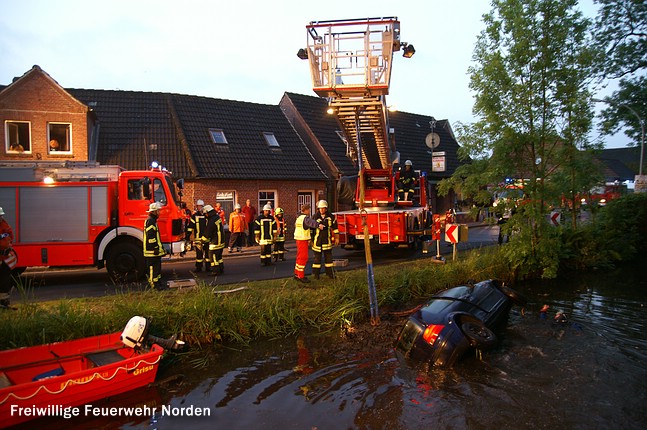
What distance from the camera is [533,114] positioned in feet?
39.3

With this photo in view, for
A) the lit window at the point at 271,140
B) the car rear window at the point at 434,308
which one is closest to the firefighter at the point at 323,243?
the car rear window at the point at 434,308

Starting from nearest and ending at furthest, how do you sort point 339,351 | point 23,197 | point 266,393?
point 266,393
point 339,351
point 23,197

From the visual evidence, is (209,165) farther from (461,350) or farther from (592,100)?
(461,350)

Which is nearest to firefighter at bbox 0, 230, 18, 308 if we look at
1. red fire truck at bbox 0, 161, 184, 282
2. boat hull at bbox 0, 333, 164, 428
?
boat hull at bbox 0, 333, 164, 428

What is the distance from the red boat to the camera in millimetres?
4750

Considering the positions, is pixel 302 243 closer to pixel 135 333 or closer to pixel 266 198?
pixel 135 333

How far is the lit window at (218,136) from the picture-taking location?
21.9 meters

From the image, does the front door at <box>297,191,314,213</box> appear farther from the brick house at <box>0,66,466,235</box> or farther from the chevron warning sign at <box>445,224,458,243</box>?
the chevron warning sign at <box>445,224,458,243</box>

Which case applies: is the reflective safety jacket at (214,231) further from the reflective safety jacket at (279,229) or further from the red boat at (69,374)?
the red boat at (69,374)

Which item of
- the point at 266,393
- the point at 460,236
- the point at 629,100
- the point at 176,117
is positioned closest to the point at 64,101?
the point at 176,117

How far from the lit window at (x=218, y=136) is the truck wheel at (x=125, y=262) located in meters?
11.5

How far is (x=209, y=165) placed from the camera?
66.4 ft

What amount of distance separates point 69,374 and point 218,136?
18206mm

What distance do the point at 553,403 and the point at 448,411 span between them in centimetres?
122
